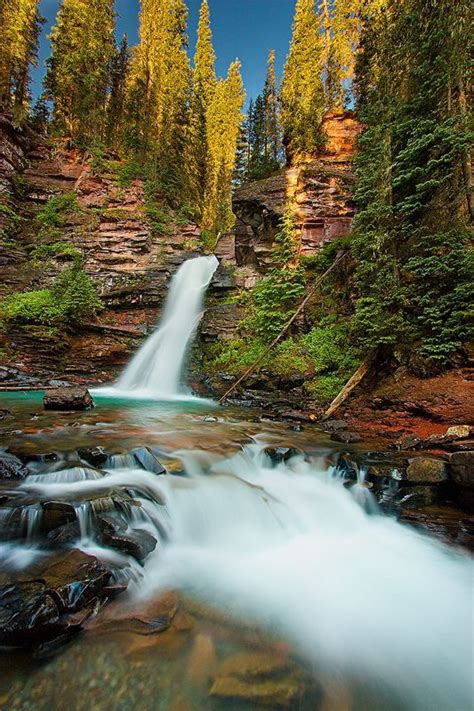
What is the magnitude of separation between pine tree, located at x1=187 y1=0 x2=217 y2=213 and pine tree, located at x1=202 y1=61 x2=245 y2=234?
3.24 ft

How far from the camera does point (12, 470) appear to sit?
13.8ft

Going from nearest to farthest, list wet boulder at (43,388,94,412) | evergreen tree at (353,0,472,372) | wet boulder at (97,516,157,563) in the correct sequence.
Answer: wet boulder at (97,516,157,563), evergreen tree at (353,0,472,372), wet boulder at (43,388,94,412)

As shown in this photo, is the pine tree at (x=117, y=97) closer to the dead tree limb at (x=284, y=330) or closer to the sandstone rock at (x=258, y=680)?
the dead tree limb at (x=284, y=330)

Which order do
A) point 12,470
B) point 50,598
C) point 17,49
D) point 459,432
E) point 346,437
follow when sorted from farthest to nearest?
point 17,49, point 346,437, point 459,432, point 12,470, point 50,598

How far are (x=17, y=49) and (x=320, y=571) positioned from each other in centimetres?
2991

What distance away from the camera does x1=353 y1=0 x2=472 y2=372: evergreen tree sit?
7492 mm

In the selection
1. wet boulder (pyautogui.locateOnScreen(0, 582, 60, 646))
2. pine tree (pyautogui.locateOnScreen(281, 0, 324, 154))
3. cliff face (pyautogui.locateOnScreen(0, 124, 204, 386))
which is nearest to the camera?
wet boulder (pyautogui.locateOnScreen(0, 582, 60, 646))

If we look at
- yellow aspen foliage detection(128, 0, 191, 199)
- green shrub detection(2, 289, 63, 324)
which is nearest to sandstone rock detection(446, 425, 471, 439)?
green shrub detection(2, 289, 63, 324)

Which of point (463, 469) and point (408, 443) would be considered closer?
point (463, 469)

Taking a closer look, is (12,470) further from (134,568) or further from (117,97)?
(117,97)

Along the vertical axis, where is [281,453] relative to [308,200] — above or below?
below

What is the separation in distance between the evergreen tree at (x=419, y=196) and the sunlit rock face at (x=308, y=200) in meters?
4.72

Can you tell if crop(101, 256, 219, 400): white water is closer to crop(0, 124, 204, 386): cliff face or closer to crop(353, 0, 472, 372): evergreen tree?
crop(0, 124, 204, 386): cliff face

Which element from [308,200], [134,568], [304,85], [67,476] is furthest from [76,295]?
[304,85]
